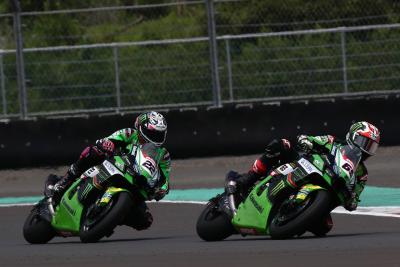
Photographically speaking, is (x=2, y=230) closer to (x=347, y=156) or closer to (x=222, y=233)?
(x=222, y=233)

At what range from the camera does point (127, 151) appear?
1149 cm

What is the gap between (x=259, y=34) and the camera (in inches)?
714

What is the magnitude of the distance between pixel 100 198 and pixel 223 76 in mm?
7616

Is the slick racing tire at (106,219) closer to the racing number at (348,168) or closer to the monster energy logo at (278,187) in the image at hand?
the monster energy logo at (278,187)

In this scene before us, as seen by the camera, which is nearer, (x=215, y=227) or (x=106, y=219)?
(x=106, y=219)

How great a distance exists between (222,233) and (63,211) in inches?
58.5

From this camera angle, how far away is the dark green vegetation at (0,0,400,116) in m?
18.2

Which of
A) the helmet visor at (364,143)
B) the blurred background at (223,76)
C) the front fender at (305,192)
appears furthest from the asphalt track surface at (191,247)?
the blurred background at (223,76)

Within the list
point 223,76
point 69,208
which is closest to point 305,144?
point 69,208

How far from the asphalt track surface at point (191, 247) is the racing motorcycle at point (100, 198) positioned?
0.15m

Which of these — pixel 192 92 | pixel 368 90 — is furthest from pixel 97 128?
pixel 368 90

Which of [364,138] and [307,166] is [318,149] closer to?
[307,166]

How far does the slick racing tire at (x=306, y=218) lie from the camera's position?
10211 mm

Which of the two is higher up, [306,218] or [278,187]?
[278,187]
